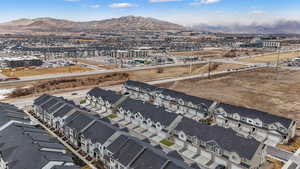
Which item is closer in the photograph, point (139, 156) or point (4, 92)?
point (139, 156)

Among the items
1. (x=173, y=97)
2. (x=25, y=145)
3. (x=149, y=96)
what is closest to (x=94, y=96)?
(x=149, y=96)

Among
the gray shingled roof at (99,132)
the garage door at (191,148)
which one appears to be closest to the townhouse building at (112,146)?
the gray shingled roof at (99,132)

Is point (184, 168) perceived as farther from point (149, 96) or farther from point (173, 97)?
point (149, 96)

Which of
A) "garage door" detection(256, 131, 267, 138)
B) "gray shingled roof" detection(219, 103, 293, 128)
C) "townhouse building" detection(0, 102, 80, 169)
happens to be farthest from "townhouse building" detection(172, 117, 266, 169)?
"townhouse building" detection(0, 102, 80, 169)

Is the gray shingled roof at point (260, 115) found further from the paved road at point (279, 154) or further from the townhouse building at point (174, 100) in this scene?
the paved road at point (279, 154)

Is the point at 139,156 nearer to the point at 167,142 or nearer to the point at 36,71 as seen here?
the point at 167,142

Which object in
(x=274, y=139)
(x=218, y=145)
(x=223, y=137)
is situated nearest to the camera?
(x=218, y=145)

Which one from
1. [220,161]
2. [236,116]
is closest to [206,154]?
[220,161]
